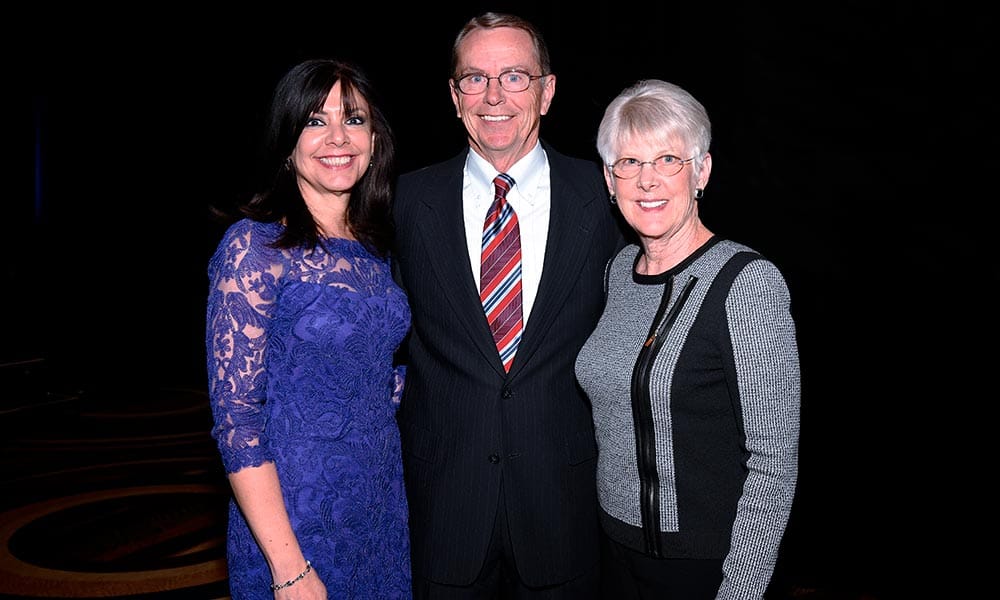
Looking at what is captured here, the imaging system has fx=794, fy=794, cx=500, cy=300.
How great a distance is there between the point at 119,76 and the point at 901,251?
26.5 ft

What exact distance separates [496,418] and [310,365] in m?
0.46

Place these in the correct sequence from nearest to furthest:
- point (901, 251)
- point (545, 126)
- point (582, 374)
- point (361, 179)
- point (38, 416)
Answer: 1. point (582, 374)
2. point (361, 179)
3. point (901, 251)
4. point (545, 126)
5. point (38, 416)

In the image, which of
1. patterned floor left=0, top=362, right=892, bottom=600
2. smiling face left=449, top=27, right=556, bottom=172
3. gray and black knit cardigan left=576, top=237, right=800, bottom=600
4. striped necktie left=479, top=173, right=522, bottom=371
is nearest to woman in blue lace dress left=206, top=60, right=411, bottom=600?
striped necktie left=479, top=173, right=522, bottom=371

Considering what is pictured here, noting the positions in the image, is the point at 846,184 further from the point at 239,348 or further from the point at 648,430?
the point at 239,348

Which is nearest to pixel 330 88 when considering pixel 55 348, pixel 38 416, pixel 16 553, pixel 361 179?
pixel 361 179

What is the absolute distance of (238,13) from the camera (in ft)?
24.7

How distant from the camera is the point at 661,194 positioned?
69.4 inches

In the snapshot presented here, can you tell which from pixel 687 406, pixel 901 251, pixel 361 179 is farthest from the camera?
pixel 901 251

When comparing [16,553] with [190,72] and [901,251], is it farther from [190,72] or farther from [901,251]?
[190,72]

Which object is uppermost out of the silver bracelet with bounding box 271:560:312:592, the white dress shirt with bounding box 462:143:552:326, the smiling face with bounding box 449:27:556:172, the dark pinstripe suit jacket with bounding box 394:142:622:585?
the smiling face with bounding box 449:27:556:172

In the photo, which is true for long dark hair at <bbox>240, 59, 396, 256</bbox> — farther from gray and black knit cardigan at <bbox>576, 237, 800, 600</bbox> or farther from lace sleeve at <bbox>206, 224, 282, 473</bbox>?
gray and black knit cardigan at <bbox>576, 237, 800, 600</bbox>

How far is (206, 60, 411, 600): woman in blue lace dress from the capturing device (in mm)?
1683

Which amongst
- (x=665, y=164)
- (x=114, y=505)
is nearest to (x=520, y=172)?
(x=665, y=164)

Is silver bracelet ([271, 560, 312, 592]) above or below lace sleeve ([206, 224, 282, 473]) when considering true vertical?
below
